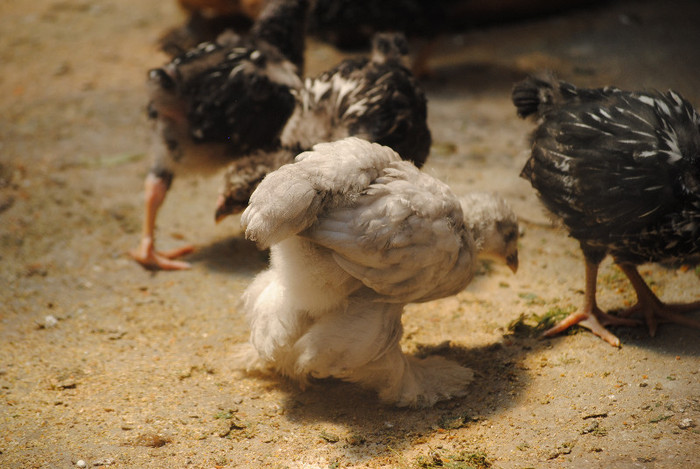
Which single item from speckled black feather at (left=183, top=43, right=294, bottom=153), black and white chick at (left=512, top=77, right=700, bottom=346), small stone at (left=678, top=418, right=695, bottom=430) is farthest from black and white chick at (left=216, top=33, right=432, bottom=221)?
small stone at (left=678, top=418, right=695, bottom=430)

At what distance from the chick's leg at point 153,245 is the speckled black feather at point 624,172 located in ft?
8.66

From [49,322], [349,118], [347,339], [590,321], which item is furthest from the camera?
[349,118]

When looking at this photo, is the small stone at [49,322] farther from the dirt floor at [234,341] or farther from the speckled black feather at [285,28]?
the speckled black feather at [285,28]

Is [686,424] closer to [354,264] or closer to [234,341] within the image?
[354,264]

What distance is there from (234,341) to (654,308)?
243 centimetres

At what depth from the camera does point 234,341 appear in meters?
3.67

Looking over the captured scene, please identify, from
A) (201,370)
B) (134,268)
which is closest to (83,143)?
(134,268)

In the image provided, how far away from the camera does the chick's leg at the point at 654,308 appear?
345 cm

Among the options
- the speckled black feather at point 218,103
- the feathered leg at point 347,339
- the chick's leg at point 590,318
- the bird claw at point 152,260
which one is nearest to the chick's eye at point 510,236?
the chick's leg at point 590,318

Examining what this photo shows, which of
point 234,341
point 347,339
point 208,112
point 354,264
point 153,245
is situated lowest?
point 234,341

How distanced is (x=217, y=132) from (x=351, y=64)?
1.08 metres

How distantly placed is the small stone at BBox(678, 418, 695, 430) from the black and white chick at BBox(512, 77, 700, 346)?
71 centimetres

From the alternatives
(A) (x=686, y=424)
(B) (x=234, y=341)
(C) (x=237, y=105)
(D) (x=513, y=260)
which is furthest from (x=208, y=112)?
(A) (x=686, y=424)

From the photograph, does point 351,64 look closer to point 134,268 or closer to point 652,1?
point 134,268
